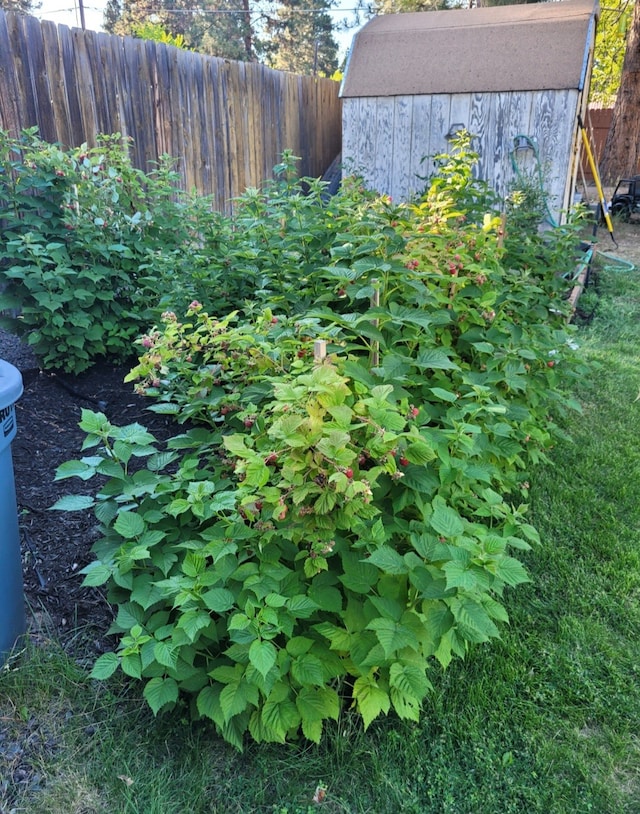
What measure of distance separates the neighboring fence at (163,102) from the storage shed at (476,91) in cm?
98

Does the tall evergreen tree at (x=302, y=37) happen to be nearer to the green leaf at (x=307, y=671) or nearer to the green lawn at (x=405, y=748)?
the green lawn at (x=405, y=748)

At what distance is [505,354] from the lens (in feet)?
8.59

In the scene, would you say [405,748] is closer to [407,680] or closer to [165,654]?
[407,680]

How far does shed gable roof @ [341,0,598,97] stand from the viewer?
249 inches

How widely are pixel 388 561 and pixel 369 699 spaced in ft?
1.27

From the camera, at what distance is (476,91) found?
6602 mm

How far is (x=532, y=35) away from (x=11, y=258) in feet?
19.0

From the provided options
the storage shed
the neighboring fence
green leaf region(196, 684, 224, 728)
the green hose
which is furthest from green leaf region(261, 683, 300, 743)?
the green hose

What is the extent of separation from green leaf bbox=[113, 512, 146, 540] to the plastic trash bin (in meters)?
0.34

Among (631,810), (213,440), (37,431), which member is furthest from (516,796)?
(37,431)

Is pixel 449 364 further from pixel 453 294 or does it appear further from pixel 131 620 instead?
pixel 131 620

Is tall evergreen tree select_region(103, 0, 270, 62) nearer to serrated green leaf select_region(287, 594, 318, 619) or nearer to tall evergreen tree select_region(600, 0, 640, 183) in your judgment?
tall evergreen tree select_region(600, 0, 640, 183)

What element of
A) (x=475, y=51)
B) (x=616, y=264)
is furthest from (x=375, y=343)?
(x=616, y=264)

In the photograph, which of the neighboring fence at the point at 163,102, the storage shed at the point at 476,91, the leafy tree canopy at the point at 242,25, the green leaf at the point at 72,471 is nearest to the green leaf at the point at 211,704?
the green leaf at the point at 72,471
